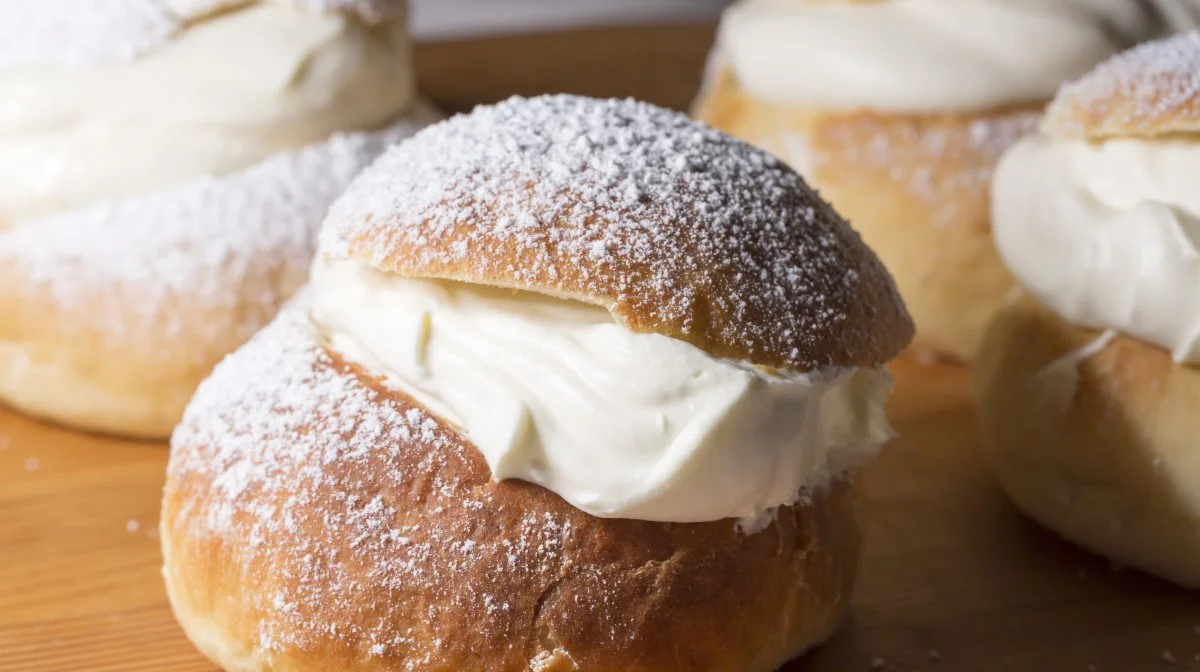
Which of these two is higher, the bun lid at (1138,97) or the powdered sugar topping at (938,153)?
the bun lid at (1138,97)

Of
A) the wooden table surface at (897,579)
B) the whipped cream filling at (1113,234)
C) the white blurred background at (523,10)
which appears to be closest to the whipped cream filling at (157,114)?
the wooden table surface at (897,579)

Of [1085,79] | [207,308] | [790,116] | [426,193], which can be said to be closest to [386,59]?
[207,308]

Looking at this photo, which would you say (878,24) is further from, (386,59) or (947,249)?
(386,59)

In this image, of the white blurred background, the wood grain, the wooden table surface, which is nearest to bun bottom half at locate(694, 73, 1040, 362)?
the wooden table surface

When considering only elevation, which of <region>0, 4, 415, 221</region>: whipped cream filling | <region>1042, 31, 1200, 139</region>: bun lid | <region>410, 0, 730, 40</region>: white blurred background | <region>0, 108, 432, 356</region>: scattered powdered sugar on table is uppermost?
<region>1042, 31, 1200, 139</region>: bun lid

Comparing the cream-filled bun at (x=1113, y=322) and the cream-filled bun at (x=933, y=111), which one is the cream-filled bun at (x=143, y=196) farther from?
the cream-filled bun at (x=1113, y=322)

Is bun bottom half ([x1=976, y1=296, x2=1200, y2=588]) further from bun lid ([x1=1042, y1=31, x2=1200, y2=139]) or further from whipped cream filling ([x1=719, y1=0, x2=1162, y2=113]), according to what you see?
whipped cream filling ([x1=719, y1=0, x2=1162, y2=113])
